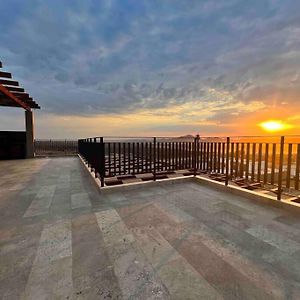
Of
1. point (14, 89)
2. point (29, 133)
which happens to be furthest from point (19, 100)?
point (29, 133)

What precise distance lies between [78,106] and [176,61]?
35.9 ft

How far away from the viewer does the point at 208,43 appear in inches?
242

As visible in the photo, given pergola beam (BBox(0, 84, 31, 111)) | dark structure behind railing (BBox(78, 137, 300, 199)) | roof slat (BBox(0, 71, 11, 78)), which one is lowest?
dark structure behind railing (BBox(78, 137, 300, 199))

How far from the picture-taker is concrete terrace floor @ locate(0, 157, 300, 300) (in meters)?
1.26

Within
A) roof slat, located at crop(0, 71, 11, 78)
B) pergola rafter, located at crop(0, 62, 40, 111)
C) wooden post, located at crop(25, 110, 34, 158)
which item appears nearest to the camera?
roof slat, located at crop(0, 71, 11, 78)

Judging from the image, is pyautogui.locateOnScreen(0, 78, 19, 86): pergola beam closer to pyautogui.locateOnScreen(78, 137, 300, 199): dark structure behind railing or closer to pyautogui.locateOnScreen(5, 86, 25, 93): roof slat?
pyautogui.locateOnScreen(5, 86, 25, 93): roof slat

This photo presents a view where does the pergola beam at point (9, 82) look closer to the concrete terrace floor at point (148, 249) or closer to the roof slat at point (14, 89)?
the roof slat at point (14, 89)

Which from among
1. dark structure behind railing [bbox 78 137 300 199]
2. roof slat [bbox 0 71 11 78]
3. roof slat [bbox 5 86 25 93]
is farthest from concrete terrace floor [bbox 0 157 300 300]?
roof slat [bbox 5 86 25 93]

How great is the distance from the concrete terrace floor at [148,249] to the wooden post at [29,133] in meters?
9.34

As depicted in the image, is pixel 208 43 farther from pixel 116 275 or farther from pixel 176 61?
pixel 116 275

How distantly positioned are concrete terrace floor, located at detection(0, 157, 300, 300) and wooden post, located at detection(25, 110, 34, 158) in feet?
30.6

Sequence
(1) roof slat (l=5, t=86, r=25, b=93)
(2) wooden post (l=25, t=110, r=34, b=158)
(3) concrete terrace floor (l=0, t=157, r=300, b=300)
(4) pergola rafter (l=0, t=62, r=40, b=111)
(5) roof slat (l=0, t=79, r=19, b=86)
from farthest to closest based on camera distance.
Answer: (2) wooden post (l=25, t=110, r=34, b=158)
(1) roof slat (l=5, t=86, r=25, b=93)
(5) roof slat (l=0, t=79, r=19, b=86)
(4) pergola rafter (l=0, t=62, r=40, b=111)
(3) concrete terrace floor (l=0, t=157, r=300, b=300)

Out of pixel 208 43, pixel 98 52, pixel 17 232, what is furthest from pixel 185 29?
pixel 17 232

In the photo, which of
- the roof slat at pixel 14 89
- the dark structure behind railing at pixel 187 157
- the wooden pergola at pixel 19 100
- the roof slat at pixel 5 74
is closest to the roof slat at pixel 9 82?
the wooden pergola at pixel 19 100
